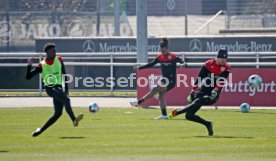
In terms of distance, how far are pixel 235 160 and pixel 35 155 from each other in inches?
126

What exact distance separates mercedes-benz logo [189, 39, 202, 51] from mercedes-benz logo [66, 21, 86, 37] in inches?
278

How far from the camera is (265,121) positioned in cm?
2133

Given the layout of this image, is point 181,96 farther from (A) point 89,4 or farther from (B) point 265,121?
(A) point 89,4

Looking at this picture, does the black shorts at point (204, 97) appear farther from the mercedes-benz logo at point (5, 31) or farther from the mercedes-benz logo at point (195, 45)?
the mercedes-benz logo at point (5, 31)

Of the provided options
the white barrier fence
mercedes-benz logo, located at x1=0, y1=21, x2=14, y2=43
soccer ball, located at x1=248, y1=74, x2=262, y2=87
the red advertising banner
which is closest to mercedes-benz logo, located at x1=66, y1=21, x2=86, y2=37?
mercedes-benz logo, located at x1=0, y1=21, x2=14, y2=43

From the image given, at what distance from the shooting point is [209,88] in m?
18.1

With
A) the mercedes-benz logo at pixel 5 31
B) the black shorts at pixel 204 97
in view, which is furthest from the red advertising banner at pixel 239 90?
→ the mercedes-benz logo at pixel 5 31

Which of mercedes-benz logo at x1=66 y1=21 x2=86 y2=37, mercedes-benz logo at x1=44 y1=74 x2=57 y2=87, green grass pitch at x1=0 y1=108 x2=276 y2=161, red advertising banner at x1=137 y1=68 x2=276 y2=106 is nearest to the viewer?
green grass pitch at x1=0 y1=108 x2=276 y2=161

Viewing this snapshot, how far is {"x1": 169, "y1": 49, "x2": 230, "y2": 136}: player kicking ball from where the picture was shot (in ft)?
58.7

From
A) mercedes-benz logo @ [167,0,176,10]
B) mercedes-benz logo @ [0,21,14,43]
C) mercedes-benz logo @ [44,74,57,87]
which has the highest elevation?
mercedes-benz logo @ [167,0,176,10]

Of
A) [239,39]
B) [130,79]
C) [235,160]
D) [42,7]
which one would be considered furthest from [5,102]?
[235,160]

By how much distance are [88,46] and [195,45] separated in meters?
4.41

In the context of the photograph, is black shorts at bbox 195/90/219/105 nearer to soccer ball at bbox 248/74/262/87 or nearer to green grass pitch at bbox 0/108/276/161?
green grass pitch at bbox 0/108/276/161

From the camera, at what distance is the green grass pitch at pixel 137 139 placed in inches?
575
